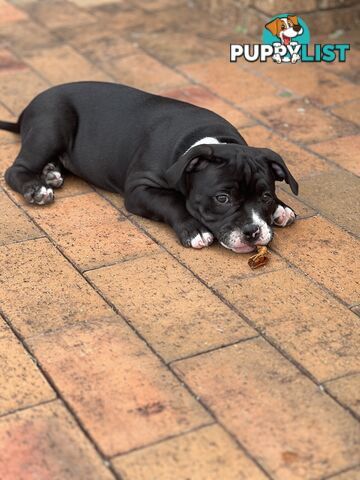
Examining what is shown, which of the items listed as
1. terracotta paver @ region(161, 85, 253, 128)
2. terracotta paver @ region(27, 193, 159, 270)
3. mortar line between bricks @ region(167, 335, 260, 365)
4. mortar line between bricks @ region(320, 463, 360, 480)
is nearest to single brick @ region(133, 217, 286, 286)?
terracotta paver @ region(27, 193, 159, 270)

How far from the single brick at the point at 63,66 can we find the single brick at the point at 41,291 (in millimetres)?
2762

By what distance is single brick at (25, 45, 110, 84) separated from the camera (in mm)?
7594

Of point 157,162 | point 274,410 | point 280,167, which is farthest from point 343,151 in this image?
point 274,410

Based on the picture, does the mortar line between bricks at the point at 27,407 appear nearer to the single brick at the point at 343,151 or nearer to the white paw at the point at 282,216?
the white paw at the point at 282,216

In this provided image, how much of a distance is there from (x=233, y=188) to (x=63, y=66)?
3410 millimetres

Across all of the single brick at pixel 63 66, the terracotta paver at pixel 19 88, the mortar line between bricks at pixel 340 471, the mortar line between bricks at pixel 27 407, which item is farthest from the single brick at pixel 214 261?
the single brick at pixel 63 66

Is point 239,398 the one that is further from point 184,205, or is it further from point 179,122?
point 179,122

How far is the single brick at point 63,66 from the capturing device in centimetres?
759

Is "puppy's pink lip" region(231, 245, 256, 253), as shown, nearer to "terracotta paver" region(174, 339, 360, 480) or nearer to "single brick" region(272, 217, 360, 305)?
"single brick" region(272, 217, 360, 305)

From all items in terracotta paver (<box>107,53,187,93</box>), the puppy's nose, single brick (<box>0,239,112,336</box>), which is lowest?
terracotta paver (<box>107,53,187,93</box>)

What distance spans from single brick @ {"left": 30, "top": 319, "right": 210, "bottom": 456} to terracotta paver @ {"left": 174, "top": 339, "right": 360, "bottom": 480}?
0.12 m

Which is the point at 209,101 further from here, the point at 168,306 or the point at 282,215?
the point at 168,306

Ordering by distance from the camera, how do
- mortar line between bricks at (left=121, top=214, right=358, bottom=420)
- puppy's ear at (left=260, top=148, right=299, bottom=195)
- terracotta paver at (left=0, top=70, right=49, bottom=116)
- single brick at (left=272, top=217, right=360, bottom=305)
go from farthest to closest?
terracotta paver at (left=0, top=70, right=49, bottom=116) < puppy's ear at (left=260, top=148, right=299, bottom=195) < single brick at (left=272, top=217, right=360, bottom=305) < mortar line between bricks at (left=121, top=214, right=358, bottom=420)

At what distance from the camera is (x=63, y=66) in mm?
7832
